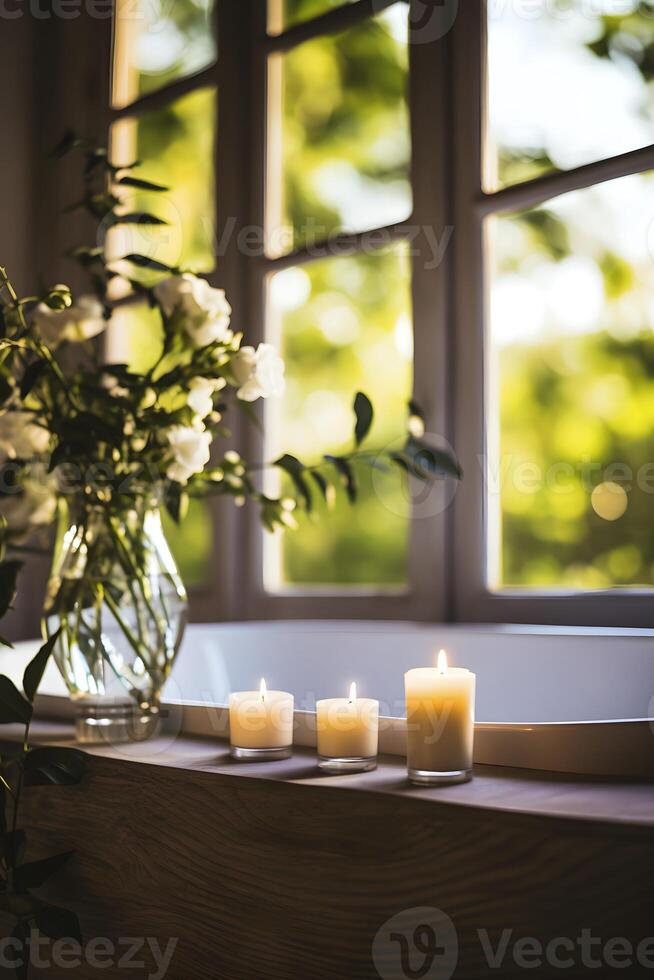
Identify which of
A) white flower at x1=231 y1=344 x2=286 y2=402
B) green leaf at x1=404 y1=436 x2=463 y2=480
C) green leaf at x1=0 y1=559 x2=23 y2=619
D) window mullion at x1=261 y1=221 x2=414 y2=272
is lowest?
green leaf at x1=0 y1=559 x2=23 y2=619

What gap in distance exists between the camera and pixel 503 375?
272 inches

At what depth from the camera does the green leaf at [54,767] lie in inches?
36.5

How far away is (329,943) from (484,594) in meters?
0.89

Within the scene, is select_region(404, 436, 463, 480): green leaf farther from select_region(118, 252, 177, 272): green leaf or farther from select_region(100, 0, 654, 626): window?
select_region(118, 252, 177, 272): green leaf

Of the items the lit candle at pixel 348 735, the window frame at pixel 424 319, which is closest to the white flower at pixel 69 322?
the lit candle at pixel 348 735

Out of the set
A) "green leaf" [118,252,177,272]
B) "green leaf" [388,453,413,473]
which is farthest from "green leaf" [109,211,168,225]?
"green leaf" [388,453,413,473]

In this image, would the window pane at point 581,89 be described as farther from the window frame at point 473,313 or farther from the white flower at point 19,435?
the white flower at point 19,435

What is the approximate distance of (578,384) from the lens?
680cm

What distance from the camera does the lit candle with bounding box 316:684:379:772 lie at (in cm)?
83

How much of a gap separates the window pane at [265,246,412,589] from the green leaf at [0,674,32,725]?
246 inches

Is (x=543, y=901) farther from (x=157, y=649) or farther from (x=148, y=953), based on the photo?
(x=157, y=649)

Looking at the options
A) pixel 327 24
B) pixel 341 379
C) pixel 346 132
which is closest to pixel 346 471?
pixel 327 24

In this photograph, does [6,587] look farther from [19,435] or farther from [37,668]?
[19,435]

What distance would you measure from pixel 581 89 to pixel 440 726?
15.6 ft
